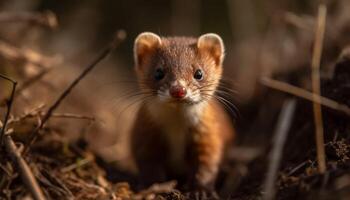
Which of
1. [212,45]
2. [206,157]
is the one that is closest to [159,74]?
[212,45]

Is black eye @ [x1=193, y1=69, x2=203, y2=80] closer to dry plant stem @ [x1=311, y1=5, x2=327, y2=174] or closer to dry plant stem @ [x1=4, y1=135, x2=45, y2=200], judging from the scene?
dry plant stem @ [x1=311, y1=5, x2=327, y2=174]

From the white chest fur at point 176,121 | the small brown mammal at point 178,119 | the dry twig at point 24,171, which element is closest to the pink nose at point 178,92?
the small brown mammal at point 178,119

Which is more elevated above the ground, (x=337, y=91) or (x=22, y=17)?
(x=337, y=91)

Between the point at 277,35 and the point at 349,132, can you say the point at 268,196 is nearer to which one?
the point at 349,132

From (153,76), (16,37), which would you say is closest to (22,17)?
(16,37)

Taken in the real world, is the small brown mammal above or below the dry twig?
above

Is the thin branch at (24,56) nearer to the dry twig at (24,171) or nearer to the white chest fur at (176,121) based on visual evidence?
the white chest fur at (176,121)

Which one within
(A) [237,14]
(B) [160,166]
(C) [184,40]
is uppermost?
(A) [237,14]

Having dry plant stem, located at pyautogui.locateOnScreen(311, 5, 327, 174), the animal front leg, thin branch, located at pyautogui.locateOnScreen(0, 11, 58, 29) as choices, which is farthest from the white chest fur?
thin branch, located at pyautogui.locateOnScreen(0, 11, 58, 29)
